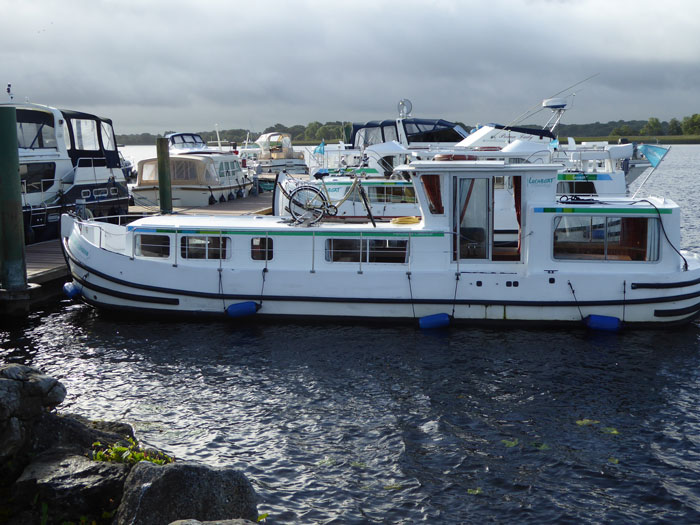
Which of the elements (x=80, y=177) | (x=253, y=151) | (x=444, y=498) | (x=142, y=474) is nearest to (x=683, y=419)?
(x=444, y=498)

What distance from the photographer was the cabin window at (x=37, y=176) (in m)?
24.8

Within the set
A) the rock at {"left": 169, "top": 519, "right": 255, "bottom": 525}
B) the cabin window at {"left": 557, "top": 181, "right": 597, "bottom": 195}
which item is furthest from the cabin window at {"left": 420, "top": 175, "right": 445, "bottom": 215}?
the cabin window at {"left": 557, "top": 181, "right": 597, "bottom": 195}

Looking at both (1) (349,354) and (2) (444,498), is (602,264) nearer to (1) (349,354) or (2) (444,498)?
(1) (349,354)

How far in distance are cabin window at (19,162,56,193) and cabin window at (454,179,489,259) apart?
1633cm

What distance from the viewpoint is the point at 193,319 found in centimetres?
1723

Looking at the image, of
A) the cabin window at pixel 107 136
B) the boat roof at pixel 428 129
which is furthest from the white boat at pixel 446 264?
the boat roof at pixel 428 129

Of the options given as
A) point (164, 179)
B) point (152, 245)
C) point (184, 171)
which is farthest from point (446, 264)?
point (184, 171)

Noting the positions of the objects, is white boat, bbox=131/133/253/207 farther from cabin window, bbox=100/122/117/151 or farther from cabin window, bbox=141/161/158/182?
cabin window, bbox=100/122/117/151

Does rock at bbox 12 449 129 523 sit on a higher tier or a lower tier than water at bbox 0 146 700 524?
higher

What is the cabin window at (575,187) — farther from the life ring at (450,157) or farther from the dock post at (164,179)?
the dock post at (164,179)

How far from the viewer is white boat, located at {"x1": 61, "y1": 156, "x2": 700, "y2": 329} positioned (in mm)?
16125

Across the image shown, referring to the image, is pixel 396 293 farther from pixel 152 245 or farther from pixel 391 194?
pixel 391 194

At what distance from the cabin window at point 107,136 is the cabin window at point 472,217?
747 inches

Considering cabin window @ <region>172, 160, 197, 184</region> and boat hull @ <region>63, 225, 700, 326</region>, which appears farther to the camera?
cabin window @ <region>172, 160, 197, 184</region>
